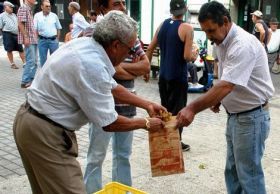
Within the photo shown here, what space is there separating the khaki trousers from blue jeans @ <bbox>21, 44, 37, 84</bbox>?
702cm

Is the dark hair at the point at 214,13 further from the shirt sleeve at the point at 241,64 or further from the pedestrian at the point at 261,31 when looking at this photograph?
the pedestrian at the point at 261,31

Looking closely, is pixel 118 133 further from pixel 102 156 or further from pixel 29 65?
pixel 29 65

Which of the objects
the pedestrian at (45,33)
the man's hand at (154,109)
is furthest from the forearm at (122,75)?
the pedestrian at (45,33)

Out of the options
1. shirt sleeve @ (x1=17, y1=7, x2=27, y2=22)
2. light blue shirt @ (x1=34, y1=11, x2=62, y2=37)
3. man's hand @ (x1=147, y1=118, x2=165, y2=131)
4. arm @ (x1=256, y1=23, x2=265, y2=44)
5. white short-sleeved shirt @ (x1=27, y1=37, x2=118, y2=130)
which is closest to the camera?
white short-sleeved shirt @ (x1=27, y1=37, x2=118, y2=130)

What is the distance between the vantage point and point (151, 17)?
15.9m

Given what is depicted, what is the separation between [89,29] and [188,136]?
11.3 ft

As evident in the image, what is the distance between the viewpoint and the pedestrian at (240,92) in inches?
124

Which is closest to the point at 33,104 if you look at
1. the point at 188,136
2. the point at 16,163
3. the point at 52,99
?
the point at 52,99

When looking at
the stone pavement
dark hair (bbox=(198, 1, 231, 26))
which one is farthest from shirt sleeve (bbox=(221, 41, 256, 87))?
the stone pavement

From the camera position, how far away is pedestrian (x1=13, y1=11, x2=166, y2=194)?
258cm

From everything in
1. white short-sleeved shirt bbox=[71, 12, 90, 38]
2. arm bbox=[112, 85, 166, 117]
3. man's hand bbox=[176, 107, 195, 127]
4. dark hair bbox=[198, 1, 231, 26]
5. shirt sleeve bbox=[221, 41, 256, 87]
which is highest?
dark hair bbox=[198, 1, 231, 26]

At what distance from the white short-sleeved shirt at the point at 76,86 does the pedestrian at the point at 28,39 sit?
7099 mm

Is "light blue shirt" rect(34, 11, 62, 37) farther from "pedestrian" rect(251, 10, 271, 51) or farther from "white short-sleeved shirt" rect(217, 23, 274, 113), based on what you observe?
"white short-sleeved shirt" rect(217, 23, 274, 113)

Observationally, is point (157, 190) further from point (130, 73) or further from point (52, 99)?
point (52, 99)
